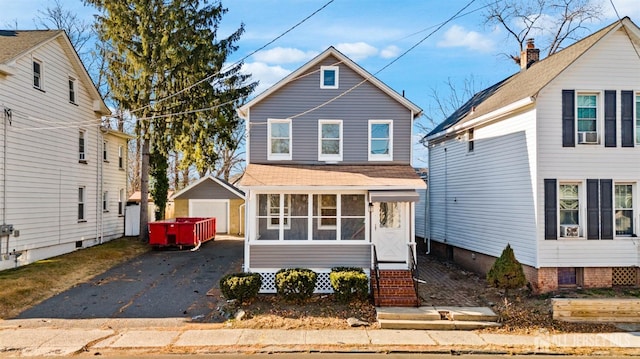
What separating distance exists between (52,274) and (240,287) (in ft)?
24.1

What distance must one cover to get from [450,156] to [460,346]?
37.0ft

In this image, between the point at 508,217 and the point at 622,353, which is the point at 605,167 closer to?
the point at 508,217

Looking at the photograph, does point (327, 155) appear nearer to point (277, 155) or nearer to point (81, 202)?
point (277, 155)

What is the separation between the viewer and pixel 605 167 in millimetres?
13648

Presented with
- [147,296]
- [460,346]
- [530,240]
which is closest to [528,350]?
[460,346]

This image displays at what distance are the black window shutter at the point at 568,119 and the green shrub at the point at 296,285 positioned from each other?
8868mm

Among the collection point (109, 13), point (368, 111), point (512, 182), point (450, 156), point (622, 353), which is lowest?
point (622, 353)

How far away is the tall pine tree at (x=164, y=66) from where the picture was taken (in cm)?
2041

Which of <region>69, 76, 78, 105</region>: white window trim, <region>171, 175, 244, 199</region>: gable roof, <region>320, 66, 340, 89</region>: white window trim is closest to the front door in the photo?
<region>320, 66, 340, 89</region>: white window trim

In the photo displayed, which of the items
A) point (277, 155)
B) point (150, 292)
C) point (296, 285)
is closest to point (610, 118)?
point (277, 155)

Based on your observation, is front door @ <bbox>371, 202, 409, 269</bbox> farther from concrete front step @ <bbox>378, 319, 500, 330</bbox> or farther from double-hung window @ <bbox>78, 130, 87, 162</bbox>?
double-hung window @ <bbox>78, 130, 87, 162</bbox>

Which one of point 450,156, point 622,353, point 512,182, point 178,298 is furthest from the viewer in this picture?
point 450,156

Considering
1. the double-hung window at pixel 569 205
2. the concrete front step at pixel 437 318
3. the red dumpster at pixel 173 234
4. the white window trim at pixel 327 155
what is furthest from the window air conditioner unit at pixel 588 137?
the red dumpster at pixel 173 234

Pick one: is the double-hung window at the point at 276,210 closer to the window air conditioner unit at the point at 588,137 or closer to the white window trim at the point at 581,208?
the white window trim at the point at 581,208
